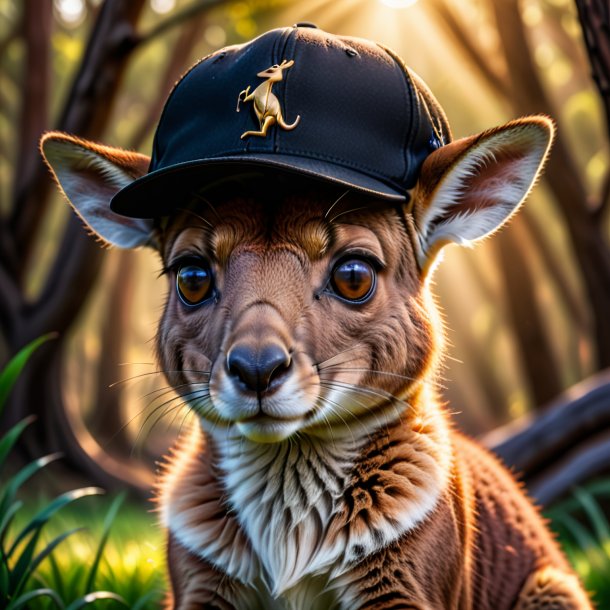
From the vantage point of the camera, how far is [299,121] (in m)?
3.26

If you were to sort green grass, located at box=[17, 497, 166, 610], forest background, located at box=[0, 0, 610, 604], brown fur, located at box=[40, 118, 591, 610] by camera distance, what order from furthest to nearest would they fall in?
forest background, located at box=[0, 0, 610, 604] < green grass, located at box=[17, 497, 166, 610] < brown fur, located at box=[40, 118, 591, 610]

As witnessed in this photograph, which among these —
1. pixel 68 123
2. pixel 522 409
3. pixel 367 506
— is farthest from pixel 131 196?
→ pixel 522 409

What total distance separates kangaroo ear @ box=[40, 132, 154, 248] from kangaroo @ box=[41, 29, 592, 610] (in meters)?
0.04

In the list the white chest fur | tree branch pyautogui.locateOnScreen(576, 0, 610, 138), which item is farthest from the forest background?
the white chest fur

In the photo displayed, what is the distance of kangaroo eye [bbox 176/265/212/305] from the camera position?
11.0ft

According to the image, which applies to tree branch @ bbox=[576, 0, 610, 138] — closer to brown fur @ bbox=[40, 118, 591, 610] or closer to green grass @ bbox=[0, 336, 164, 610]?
brown fur @ bbox=[40, 118, 591, 610]

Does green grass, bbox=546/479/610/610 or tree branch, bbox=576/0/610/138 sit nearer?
tree branch, bbox=576/0/610/138

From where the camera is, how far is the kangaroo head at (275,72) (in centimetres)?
323

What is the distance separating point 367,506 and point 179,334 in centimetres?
92

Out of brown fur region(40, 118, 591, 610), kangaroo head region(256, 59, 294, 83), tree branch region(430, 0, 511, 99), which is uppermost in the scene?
Answer: tree branch region(430, 0, 511, 99)

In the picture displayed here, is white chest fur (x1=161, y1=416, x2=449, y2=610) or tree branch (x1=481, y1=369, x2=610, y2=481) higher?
white chest fur (x1=161, y1=416, x2=449, y2=610)

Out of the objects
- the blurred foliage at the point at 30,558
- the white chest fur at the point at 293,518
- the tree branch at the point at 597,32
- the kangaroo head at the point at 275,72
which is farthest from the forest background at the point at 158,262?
the kangaroo head at the point at 275,72

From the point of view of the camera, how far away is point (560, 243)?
23.0 meters

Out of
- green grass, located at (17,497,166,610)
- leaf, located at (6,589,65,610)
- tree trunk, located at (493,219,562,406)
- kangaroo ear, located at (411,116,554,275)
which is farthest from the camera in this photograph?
tree trunk, located at (493,219,562,406)
